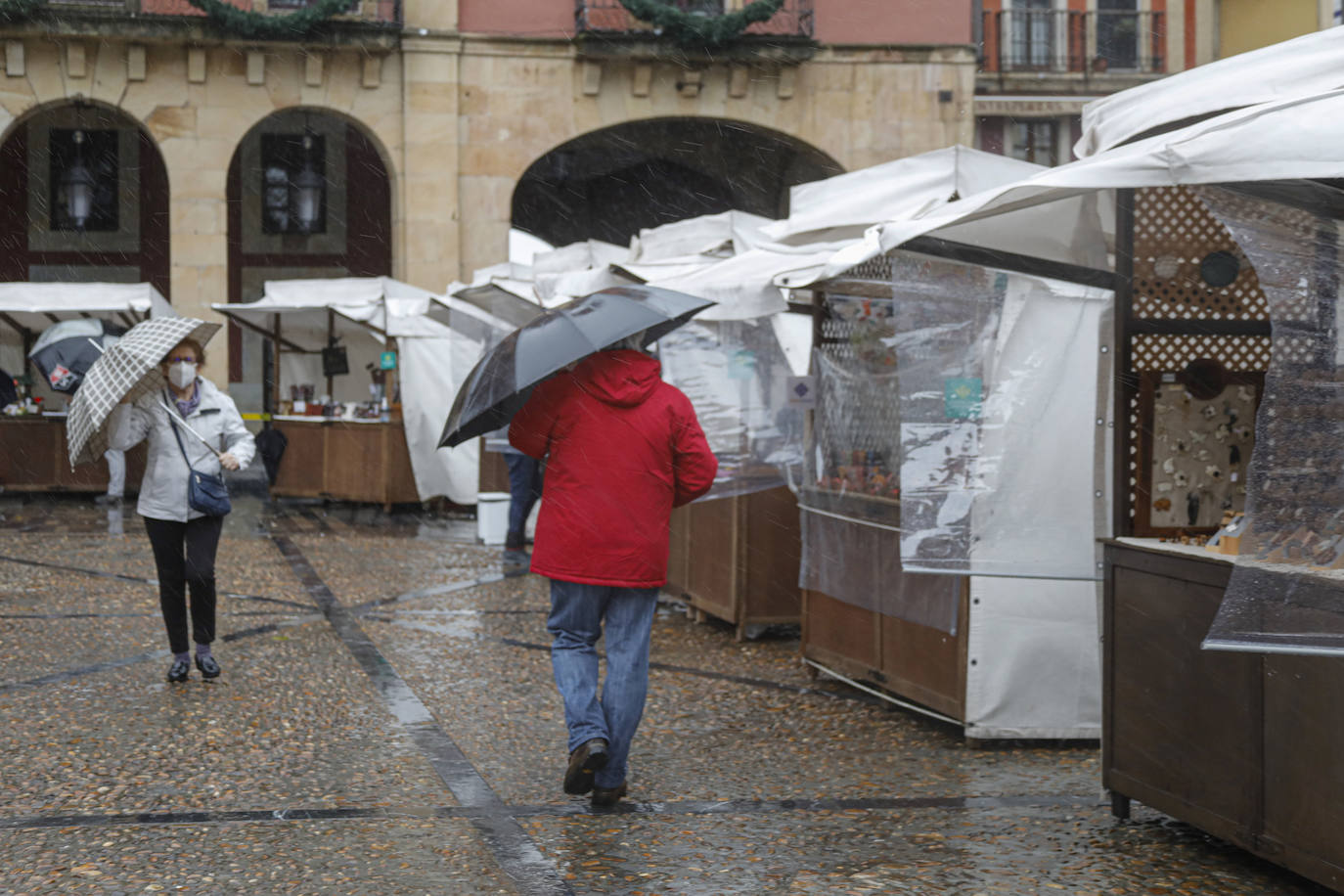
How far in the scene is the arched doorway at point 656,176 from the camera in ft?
82.2

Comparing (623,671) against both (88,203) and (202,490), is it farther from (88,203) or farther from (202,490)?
(88,203)

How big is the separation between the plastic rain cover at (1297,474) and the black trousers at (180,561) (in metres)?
4.95

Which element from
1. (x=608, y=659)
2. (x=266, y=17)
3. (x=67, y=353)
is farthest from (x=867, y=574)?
(x=266, y=17)

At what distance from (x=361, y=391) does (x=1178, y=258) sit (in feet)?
49.0

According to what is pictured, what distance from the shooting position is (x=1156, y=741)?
4766 millimetres

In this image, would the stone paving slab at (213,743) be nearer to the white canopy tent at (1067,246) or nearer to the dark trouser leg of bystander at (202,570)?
the dark trouser leg of bystander at (202,570)

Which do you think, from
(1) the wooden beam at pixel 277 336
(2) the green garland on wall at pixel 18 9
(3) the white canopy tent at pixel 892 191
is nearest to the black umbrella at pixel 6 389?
(1) the wooden beam at pixel 277 336

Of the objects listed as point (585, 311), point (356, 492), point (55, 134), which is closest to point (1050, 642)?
point (585, 311)

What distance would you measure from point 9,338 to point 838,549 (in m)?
14.8

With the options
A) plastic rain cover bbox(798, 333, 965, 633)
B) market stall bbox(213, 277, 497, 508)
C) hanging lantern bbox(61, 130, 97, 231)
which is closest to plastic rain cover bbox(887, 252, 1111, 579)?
plastic rain cover bbox(798, 333, 965, 633)

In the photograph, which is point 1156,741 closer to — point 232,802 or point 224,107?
point 232,802

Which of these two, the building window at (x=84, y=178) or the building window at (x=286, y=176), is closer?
the building window at (x=84, y=178)

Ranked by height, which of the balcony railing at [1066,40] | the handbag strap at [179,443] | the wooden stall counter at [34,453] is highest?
the balcony railing at [1066,40]

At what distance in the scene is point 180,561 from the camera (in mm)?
7320
